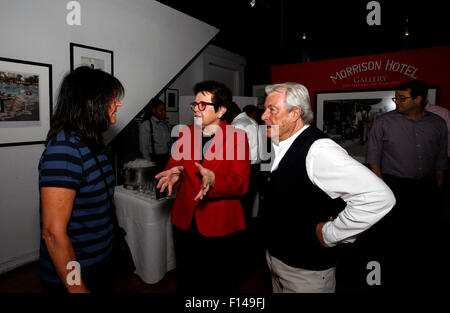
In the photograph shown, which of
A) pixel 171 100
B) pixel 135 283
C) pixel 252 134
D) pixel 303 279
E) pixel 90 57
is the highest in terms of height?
pixel 171 100

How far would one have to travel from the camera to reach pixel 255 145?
3.32 meters

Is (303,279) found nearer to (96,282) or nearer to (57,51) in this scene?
(96,282)

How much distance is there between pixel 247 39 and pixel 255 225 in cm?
425

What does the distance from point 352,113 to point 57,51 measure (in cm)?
383

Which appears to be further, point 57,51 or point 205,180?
point 57,51

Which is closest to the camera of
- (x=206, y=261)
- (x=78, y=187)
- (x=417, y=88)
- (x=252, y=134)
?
(x=78, y=187)

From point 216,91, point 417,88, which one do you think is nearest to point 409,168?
point 417,88

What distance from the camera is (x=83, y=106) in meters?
1.13

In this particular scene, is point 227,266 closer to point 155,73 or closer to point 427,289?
point 427,289

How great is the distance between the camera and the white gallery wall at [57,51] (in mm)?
2400

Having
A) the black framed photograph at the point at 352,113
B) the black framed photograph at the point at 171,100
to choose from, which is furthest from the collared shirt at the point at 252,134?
the black framed photograph at the point at 171,100

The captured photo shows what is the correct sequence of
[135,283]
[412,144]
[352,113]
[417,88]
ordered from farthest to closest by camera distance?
[352,113], [412,144], [417,88], [135,283]

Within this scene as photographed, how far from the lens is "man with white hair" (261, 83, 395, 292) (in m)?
1.08
